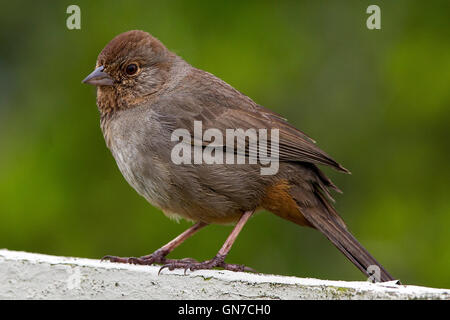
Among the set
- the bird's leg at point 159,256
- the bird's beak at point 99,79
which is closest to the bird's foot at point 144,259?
the bird's leg at point 159,256

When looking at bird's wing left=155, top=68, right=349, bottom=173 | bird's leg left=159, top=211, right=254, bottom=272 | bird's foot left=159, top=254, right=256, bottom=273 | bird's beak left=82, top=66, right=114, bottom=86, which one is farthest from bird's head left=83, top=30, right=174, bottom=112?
bird's foot left=159, top=254, right=256, bottom=273

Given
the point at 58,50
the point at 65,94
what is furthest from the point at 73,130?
the point at 58,50

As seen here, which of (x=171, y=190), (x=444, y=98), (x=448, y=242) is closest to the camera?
(x=171, y=190)

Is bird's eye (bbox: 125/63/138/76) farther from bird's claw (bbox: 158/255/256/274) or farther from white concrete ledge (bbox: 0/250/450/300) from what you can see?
white concrete ledge (bbox: 0/250/450/300)

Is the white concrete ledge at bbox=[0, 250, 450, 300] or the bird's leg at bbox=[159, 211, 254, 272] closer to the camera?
the white concrete ledge at bbox=[0, 250, 450, 300]

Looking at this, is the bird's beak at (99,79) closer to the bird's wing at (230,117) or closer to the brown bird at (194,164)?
the brown bird at (194,164)

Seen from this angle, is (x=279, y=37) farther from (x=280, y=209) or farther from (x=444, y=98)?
(x=280, y=209)

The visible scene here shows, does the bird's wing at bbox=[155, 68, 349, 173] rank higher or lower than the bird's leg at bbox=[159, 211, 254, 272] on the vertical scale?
higher
